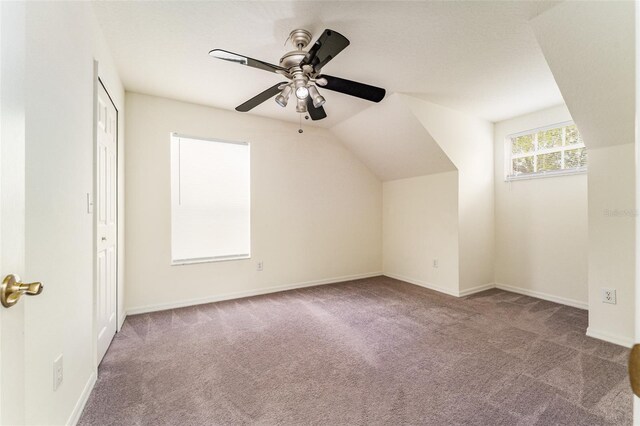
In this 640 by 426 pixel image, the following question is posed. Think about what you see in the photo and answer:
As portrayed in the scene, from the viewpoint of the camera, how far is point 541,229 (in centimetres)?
357

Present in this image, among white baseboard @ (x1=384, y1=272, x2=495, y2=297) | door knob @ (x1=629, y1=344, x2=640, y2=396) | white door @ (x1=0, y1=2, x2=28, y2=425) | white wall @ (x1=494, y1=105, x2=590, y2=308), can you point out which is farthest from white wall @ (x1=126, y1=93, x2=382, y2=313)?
door knob @ (x1=629, y1=344, x2=640, y2=396)

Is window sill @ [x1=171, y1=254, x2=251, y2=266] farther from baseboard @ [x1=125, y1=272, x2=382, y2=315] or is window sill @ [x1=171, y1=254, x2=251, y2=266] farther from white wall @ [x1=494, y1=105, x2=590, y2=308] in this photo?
white wall @ [x1=494, y1=105, x2=590, y2=308]

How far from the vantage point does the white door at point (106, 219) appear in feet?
6.86

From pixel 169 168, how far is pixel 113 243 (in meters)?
1.08

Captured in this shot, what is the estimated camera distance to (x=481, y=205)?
156 inches

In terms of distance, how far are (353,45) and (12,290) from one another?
7.97ft

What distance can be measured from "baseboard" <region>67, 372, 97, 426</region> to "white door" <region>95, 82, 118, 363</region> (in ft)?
1.08

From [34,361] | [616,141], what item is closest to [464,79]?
[616,141]

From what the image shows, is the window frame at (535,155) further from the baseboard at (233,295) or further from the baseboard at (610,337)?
the baseboard at (233,295)

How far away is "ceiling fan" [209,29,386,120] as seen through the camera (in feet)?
5.47

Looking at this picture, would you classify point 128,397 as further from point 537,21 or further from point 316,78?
point 537,21

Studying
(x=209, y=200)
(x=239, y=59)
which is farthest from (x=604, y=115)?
(x=209, y=200)

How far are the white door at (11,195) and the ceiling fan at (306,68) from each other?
107 centimetres

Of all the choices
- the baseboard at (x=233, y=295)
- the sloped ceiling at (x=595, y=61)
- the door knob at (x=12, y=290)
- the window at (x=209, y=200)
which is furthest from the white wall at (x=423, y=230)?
the door knob at (x=12, y=290)
